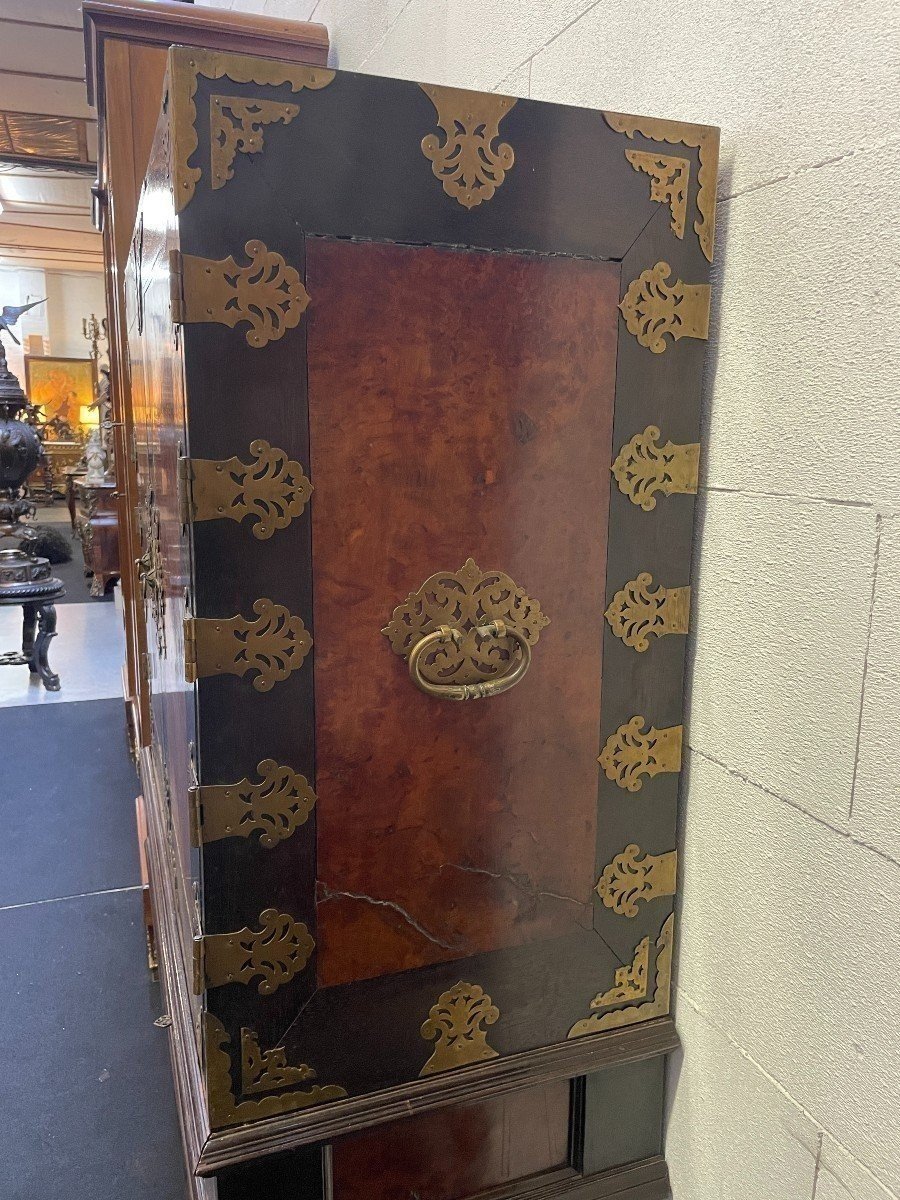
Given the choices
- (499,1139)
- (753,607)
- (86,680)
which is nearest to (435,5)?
(753,607)

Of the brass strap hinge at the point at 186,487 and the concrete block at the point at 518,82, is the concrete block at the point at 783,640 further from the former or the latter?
the concrete block at the point at 518,82

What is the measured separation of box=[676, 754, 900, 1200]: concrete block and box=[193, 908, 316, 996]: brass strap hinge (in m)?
0.46

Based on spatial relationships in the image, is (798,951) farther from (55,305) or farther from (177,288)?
(55,305)

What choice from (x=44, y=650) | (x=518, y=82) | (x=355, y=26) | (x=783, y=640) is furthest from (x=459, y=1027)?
(x=44, y=650)

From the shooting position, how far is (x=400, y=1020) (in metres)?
1.01

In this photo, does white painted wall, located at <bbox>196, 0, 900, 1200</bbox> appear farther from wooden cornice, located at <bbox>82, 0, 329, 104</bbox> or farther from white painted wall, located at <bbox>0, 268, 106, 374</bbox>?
white painted wall, located at <bbox>0, 268, 106, 374</bbox>

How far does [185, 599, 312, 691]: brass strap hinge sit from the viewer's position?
2.84ft

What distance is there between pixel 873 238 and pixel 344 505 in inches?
20.6

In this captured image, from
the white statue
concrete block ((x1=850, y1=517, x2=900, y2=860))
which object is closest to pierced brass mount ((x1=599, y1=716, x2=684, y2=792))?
concrete block ((x1=850, y1=517, x2=900, y2=860))

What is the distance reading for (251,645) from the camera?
34.6 inches

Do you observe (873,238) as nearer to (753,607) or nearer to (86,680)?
(753,607)

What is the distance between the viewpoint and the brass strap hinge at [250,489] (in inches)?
33.0

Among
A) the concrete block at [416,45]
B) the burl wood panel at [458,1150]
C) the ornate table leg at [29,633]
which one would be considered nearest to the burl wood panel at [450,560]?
the burl wood panel at [458,1150]

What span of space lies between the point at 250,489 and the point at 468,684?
1.00 ft
